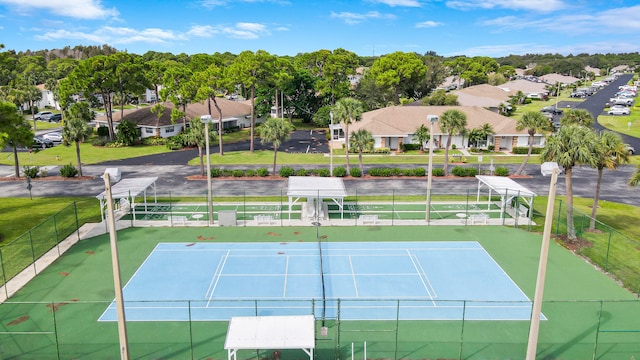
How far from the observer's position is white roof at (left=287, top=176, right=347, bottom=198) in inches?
1314

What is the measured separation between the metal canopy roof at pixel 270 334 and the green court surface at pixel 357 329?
53.7 inches

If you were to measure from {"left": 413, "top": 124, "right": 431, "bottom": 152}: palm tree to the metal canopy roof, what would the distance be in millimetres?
48183

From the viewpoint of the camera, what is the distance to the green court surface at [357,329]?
18125 millimetres

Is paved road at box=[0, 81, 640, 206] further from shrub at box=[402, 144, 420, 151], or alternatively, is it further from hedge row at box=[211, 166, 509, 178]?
shrub at box=[402, 144, 420, 151]

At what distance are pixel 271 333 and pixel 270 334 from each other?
59 millimetres

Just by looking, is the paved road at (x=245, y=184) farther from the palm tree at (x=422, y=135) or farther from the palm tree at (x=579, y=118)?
the palm tree at (x=422, y=135)

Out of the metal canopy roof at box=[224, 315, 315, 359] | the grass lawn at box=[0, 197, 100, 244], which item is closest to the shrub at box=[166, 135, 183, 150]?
the grass lawn at box=[0, 197, 100, 244]

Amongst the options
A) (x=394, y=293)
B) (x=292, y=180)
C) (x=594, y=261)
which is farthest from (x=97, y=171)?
(x=594, y=261)

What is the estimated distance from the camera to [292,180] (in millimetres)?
37125

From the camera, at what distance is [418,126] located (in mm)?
65938

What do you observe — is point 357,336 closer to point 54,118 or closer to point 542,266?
point 542,266

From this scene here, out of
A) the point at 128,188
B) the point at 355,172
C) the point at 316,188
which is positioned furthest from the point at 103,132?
the point at 316,188

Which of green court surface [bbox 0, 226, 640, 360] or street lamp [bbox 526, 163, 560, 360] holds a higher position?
street lamp [bbox 526, 163, 560, 360]

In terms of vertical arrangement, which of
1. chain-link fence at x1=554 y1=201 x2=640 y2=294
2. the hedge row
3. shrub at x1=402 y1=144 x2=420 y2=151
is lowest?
chain-link fence at x1=554 y1=201 x2=640 y2=294
